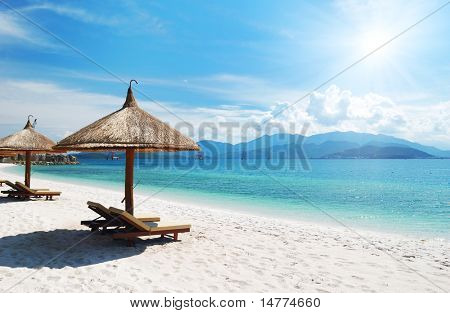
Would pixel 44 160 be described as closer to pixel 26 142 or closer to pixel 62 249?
pixel 26 142

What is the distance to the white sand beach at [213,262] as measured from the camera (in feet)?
13.5

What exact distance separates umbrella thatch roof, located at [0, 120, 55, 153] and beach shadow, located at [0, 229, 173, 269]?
5.00m

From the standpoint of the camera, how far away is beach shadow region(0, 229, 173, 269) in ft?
15.4

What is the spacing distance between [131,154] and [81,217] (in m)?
3.30

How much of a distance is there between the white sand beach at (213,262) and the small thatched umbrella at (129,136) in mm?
1269

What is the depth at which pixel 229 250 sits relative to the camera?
575 centimetres

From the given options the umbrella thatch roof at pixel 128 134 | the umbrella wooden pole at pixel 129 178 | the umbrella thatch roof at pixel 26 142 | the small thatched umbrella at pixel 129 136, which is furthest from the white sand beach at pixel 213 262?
the umbrella thatch roof at pixel 26 142

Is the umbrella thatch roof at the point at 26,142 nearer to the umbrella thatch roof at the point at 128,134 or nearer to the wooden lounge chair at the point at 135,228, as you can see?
the umbrella thatch roof at the point at 128,134

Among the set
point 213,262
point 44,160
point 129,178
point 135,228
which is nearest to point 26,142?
point 129,178

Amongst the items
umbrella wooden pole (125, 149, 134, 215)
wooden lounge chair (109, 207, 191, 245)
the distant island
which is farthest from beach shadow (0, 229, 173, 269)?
the distant island

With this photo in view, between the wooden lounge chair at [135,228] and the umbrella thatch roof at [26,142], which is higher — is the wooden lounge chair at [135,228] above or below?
below

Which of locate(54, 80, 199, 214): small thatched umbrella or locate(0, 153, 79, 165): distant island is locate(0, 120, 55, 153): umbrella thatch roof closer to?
locate(54, 80, 199, 214): small thatched umbrella
